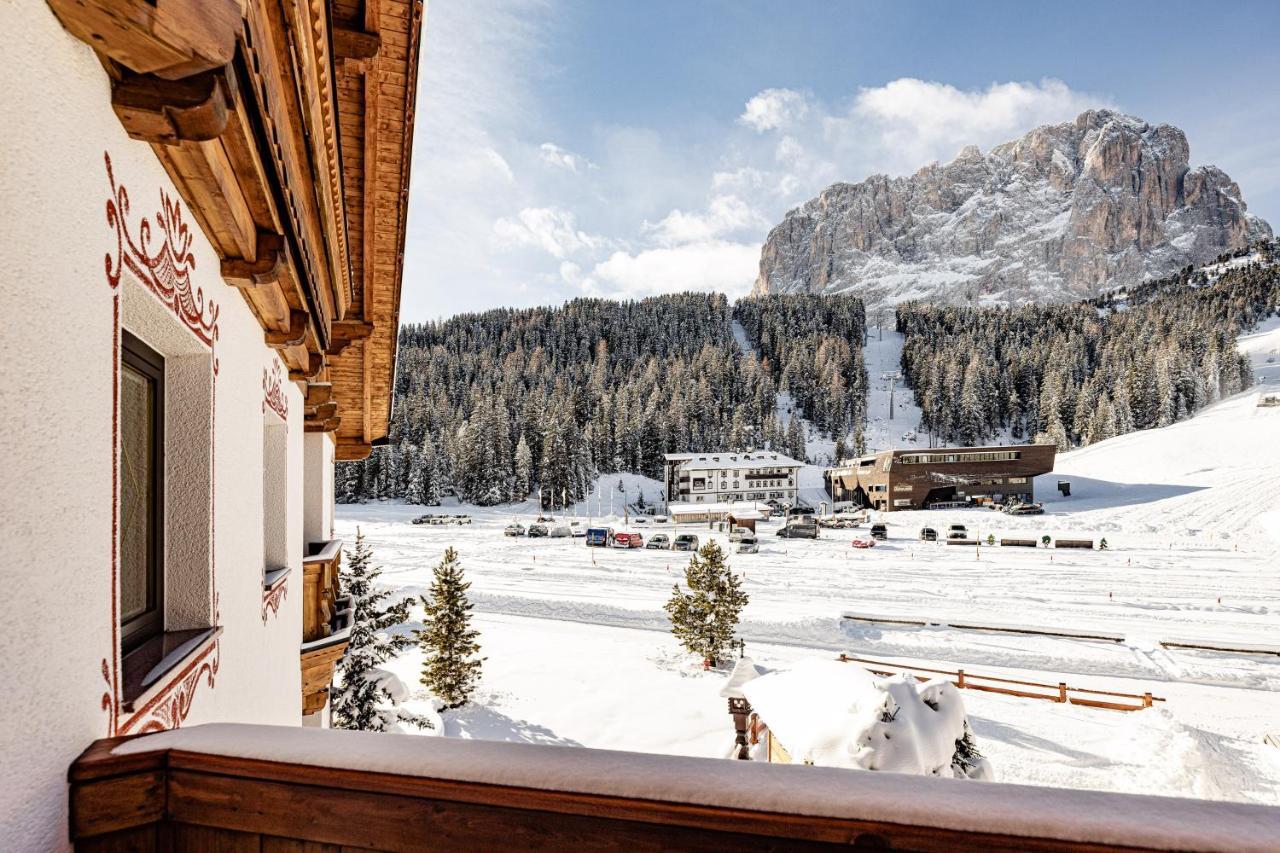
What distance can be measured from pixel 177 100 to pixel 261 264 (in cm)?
143

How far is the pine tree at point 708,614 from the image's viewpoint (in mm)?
20828

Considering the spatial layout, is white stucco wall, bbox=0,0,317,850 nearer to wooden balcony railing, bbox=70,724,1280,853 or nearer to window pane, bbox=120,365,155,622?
wooden balcony railing, bbox=70,724,1280,853

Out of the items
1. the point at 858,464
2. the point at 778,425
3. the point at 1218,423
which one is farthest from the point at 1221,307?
the point at 858,464

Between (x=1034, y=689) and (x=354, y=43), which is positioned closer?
(x=354, y=43)

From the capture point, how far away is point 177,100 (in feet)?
5.73

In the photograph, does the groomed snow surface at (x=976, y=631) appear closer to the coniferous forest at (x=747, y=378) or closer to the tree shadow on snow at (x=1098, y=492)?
the tree shadow on snow at (x=1098, y=492)

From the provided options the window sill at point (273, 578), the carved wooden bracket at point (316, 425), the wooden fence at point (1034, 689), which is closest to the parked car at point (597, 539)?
the wooden fence at point (1034, 689)

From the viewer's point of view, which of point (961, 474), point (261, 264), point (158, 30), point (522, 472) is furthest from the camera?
point (522, 472)

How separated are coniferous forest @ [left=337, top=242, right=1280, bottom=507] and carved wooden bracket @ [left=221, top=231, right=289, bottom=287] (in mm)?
68587

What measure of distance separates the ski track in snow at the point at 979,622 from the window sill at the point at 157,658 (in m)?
12.9

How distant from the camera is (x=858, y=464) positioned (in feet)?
230

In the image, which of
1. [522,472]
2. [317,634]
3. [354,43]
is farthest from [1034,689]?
[522,472]

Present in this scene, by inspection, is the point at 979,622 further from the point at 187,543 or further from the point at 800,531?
the point at 187,543

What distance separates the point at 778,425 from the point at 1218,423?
172 ft
